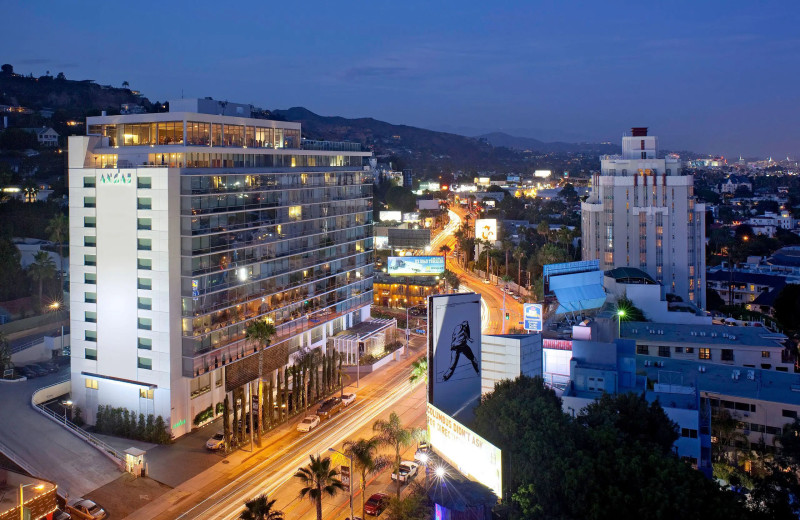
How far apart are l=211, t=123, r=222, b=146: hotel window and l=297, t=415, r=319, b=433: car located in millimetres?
23461

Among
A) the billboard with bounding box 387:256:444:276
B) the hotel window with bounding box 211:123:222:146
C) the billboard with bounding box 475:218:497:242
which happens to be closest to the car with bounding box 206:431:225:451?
the hotel window with bounding box 211:123:222:146

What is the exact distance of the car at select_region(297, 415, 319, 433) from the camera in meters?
50.6

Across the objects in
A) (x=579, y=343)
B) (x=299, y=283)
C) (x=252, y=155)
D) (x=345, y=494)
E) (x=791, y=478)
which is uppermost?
(x=252, y=155)

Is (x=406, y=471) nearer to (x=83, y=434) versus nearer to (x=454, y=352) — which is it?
(x=454, y=352)

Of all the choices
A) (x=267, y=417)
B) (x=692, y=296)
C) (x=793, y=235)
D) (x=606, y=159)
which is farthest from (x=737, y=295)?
(x=267, y=417)

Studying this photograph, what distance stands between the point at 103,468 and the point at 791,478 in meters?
39.8

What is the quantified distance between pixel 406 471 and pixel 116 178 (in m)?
29.7

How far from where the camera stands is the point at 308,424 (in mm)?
50875

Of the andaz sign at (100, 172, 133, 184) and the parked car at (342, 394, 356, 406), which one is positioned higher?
the andaz sign at (100, 172, 133, 184)

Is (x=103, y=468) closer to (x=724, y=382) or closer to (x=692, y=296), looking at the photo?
(x=724, y=382)

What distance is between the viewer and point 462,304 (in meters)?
42.4

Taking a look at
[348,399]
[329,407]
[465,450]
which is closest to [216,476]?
[329,407]

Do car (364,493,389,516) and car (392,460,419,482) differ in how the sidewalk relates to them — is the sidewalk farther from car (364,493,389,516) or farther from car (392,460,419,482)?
car (364,493,389,516)

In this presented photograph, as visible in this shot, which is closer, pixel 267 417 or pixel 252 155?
pixel 267 417
